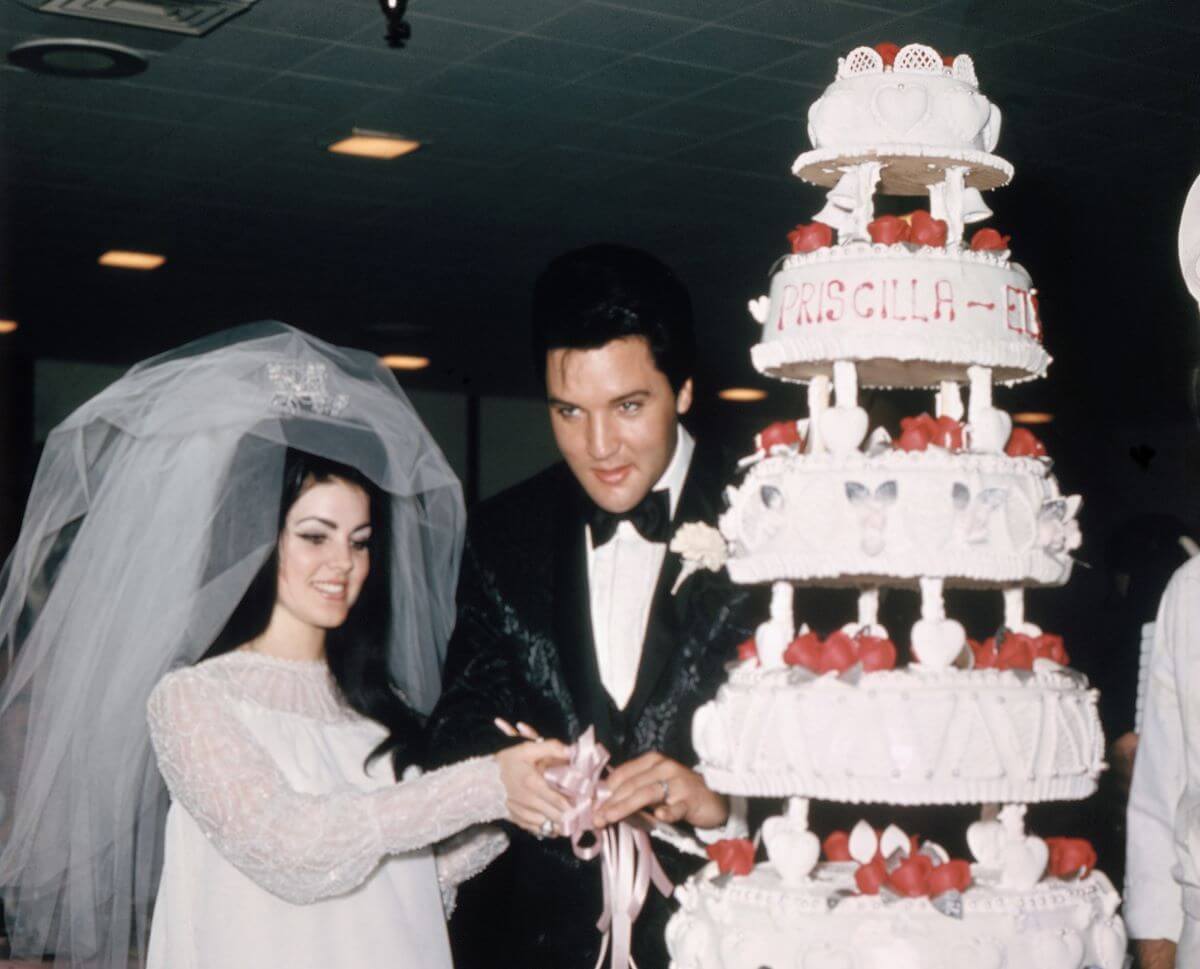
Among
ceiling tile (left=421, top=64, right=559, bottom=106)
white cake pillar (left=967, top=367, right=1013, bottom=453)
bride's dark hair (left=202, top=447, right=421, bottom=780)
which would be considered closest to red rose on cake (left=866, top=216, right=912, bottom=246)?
white cake pillar (left=967, top=367, right=1013, bottom=453)

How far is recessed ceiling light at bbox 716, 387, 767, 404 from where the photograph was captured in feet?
53.6

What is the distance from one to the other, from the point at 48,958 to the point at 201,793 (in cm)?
74

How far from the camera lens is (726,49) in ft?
22.0

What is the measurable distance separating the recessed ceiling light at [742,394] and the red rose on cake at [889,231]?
13.4m

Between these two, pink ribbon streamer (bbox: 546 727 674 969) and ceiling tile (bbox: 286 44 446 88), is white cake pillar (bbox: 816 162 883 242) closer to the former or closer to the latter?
pink ribbon streamer (bbox: 546 727 674 969)

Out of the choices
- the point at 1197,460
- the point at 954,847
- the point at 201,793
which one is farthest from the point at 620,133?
the point at 1197,460

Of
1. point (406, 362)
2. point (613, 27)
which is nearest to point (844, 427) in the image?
point (613, 27)

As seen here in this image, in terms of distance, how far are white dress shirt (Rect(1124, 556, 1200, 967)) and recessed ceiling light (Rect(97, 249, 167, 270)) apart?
27.1 feet

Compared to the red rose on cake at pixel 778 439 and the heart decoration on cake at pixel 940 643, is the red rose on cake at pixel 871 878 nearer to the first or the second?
the heart decoration on cake at pixel 940 643

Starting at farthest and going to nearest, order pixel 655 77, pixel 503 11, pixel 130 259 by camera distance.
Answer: pixel 130 259 → pixel 655 77 → pixel 503 11

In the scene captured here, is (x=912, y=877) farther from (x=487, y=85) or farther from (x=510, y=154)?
(x=510, y=154)

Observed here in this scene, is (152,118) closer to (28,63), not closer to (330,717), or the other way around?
(28,63)

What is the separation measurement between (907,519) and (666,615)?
708mm

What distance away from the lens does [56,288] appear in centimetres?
1125
